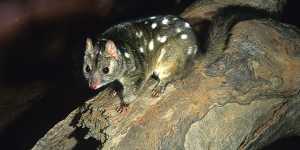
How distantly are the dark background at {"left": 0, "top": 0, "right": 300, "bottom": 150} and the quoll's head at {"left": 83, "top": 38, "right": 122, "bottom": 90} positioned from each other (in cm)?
78

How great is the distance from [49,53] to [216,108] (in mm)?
1970

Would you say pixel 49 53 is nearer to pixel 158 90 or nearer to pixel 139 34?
pixel 139 34

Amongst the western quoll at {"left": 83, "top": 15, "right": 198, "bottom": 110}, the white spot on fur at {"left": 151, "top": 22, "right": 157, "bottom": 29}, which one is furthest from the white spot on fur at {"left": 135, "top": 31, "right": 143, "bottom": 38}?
the white spot on fur at {"left": 151, "top": 22, "right": 157, "bottom": 29}

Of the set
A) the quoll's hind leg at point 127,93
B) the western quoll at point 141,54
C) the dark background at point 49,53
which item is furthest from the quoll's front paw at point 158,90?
the dark background at point 49,53

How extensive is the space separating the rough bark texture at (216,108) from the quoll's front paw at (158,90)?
0.04 m

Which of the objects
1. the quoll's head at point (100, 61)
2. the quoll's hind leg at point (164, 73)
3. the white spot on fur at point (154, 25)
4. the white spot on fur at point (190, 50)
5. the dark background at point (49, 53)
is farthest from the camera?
the dark background at point (49, 53)

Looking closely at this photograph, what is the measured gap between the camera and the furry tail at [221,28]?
3.39m

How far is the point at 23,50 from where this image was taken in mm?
4148

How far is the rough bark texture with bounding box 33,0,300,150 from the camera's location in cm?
299

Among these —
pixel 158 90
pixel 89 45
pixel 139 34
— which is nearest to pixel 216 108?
pixel 158 90

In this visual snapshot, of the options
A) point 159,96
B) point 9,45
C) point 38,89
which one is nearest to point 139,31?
point 159,96

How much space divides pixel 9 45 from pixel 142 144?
1.70 m

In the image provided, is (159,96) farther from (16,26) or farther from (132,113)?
(16,26)

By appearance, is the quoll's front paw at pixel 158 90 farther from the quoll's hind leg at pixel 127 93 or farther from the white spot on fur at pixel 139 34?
the white spot on fur at pixel 139 34
